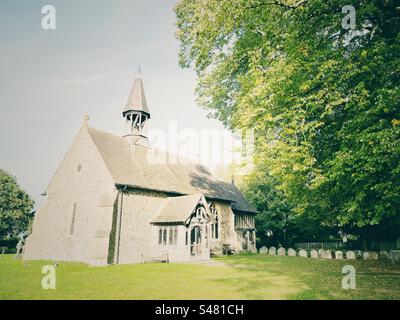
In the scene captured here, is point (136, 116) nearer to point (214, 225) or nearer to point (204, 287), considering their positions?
point (214, 225)

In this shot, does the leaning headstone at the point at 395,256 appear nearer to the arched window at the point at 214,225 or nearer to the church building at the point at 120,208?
the church building at the point at 120,208

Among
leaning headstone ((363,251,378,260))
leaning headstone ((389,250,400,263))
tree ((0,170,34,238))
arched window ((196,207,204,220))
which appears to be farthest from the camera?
tree ((0,170,34,238))

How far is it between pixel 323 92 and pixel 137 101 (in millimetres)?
19061

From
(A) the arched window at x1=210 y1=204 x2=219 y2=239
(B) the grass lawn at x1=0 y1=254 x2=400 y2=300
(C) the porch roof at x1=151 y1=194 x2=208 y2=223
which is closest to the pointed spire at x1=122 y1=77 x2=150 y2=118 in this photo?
(C) the porch roof at x1=151 y1=194 x2=208 y2=223

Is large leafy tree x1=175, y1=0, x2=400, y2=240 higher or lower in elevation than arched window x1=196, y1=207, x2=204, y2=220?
higher

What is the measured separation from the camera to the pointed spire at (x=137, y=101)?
2694 cm

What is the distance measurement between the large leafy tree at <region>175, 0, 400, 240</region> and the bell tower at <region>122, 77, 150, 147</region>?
42.6 ft

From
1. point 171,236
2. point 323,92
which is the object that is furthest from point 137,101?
point 323,92

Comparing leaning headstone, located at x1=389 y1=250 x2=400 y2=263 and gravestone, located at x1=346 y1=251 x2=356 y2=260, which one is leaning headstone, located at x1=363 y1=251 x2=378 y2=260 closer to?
gravestone, located at x1=346 y1=251 x2=356 y2=260

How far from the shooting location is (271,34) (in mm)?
13594

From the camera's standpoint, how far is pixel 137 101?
88.9 feet

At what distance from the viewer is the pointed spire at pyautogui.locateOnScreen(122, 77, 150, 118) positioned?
26938 mm
